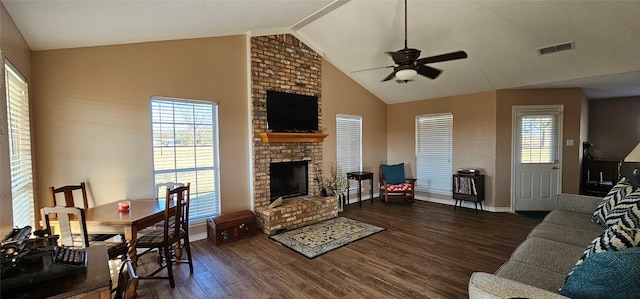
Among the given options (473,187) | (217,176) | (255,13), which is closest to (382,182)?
(473,187)

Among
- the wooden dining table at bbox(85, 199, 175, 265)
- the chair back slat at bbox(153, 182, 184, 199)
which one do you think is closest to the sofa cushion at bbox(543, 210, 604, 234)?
the wooden dining table at bbox(85, 199, 175, 265)

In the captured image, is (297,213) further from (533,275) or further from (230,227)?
(533,275)

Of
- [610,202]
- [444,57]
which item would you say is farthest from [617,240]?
[444,57]

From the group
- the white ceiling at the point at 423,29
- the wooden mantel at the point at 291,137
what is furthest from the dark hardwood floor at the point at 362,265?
the white ceiling at the point at 423,29

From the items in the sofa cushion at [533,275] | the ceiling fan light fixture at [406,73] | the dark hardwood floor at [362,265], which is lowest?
the dark hardwood floor at [362,265]

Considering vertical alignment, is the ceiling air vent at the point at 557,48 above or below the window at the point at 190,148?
above

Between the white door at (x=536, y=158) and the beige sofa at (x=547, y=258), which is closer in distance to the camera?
the beige sofa at (x=547, y=258)

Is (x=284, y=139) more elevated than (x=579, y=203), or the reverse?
(x=284, y=139)

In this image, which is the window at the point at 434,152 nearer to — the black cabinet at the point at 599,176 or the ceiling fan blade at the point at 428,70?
the black cabinet at the point at 599,176

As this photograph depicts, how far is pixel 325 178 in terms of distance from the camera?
5664mm

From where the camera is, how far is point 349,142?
20.4 ft

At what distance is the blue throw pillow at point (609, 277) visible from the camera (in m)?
1.17

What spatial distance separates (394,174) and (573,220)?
11.3 ft

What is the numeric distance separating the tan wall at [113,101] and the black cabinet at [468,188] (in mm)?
4521
